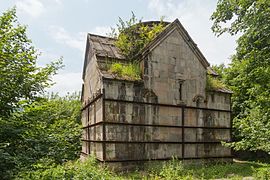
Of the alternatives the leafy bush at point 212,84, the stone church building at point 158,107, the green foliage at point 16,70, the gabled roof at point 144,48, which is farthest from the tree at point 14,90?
the leafy bush at point 212,84

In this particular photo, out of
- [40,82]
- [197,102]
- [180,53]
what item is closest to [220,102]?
[197,102]

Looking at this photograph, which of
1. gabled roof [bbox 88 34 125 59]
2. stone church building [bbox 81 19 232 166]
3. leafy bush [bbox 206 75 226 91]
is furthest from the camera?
leafy bush [bbox 206 75 226 91]

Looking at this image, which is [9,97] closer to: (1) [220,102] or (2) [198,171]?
(2) [198,171]

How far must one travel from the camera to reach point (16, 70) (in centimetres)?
562

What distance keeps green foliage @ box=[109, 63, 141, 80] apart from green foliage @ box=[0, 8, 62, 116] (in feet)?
16.8

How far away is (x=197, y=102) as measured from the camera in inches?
503

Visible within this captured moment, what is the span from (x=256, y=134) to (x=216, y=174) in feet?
11.1

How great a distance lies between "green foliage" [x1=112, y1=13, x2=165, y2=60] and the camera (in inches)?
510

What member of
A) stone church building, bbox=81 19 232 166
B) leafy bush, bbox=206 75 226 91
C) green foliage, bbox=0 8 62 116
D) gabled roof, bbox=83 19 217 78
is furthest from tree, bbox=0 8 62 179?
leafy bush, bbox=206 75 226 91

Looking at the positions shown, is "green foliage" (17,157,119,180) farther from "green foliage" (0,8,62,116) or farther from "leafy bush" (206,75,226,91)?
"leafy bush" (206,75,226,91)

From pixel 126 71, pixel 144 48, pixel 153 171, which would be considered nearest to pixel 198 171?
pixel 153 171

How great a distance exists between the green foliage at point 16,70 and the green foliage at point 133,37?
704 cm

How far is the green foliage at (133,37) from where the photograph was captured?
1296cm

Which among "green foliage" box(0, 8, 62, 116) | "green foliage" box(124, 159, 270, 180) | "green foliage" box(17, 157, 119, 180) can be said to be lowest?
"green foliage" box(124, 159, 270, 180)
